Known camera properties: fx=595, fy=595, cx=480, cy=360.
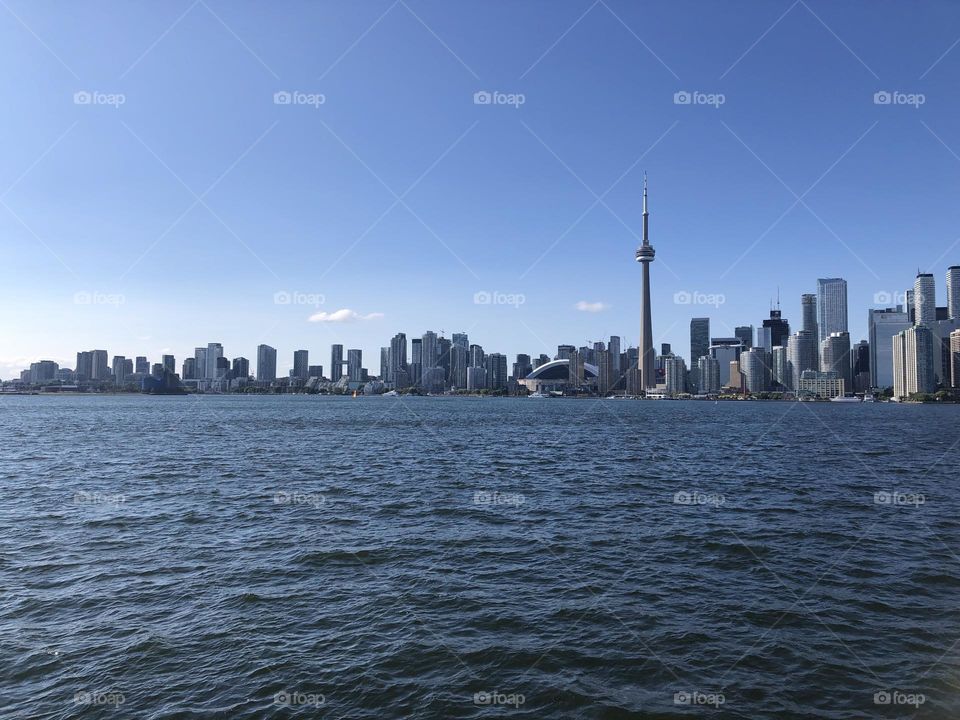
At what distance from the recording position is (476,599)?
20047 millimetres

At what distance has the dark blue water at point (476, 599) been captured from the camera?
14.4 metres

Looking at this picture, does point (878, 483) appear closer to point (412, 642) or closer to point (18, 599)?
point (412, 642)

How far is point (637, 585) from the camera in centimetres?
2158

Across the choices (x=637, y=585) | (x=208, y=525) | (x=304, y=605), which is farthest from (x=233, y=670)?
(x=208, y=525)

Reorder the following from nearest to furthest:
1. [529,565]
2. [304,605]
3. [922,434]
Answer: [304,605]
[529,565]
[922,434]

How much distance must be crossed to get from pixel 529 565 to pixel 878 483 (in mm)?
35951

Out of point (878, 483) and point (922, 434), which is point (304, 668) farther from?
point (922, 434)

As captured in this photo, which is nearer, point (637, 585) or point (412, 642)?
point (412, 642)

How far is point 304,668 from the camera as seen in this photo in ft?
50.4

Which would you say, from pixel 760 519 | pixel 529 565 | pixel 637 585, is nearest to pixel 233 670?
pixel 529 565

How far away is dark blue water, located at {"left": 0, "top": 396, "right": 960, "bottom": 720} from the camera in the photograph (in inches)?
567

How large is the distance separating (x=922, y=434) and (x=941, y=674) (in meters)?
102

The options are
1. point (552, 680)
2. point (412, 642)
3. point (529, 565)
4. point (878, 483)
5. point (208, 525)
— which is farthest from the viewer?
point (878, 483)

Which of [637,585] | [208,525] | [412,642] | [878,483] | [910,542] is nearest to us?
[412,642]
